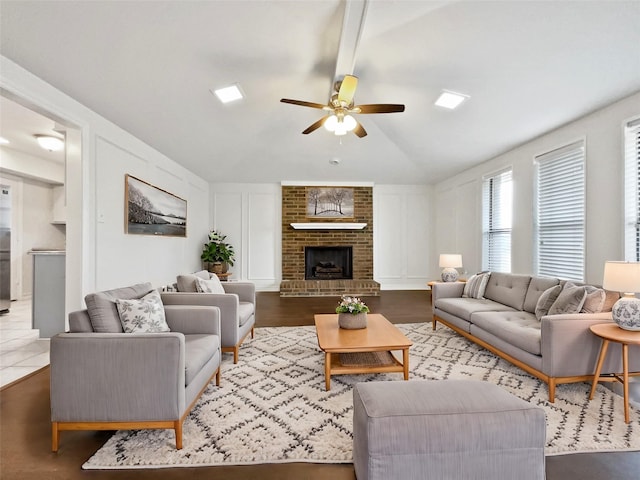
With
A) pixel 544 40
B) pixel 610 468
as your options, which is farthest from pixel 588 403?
pixel 544 40

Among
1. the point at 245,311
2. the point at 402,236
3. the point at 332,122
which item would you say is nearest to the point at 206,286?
the point at 245,311

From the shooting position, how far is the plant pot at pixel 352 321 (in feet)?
9.85

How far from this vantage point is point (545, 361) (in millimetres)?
2387

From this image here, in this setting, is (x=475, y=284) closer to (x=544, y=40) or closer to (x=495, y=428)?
(x=544, y=40)

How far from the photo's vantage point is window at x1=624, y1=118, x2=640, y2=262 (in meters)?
3.02

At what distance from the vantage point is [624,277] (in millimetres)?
2293

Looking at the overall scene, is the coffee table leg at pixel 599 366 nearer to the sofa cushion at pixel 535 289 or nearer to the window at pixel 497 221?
the sofa cushion at pixel 535 289

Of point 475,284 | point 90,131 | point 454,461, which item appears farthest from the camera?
point 475,284

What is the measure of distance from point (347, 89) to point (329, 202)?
14.6ft

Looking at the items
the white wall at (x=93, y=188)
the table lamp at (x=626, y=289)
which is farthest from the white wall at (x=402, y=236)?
the table lamp at (x=626, y=289)

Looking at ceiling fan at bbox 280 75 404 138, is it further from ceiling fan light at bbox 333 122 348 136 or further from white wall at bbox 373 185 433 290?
white wall at bbox 373 185 433 290

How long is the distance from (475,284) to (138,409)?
394 centimetres

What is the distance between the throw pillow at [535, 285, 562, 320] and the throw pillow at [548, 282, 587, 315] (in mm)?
142

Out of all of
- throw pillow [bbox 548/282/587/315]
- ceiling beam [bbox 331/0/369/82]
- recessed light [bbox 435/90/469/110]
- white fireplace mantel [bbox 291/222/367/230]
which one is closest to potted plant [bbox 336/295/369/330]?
throw pillow [bbox 548/282/587/315]
